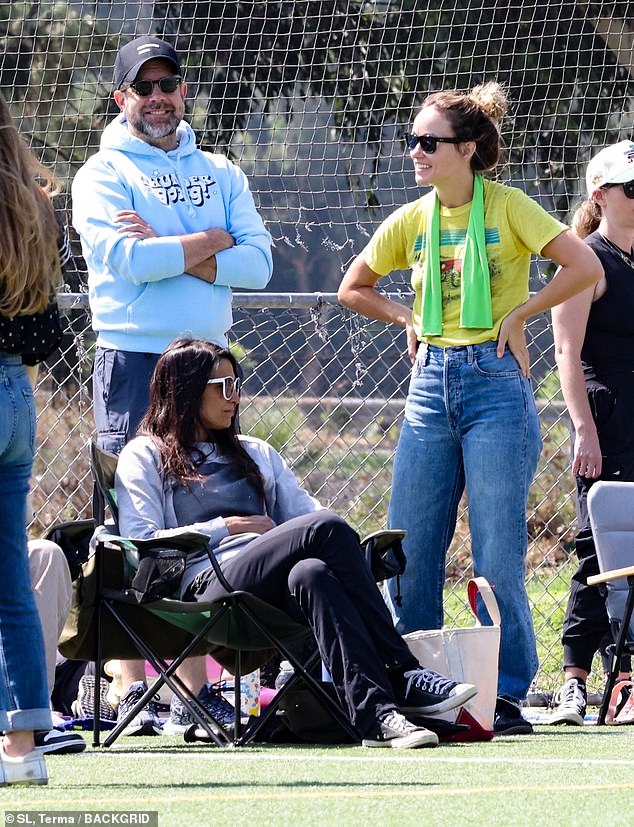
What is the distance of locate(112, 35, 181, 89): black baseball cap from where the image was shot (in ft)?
18.4

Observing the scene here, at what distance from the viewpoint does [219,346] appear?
5164mm

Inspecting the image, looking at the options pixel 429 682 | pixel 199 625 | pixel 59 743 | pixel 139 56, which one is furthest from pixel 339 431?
pixel 59 743

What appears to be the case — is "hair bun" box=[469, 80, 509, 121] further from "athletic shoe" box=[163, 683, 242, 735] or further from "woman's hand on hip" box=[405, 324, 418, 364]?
"athletic shoe" box=[163, 683, 242, 735]

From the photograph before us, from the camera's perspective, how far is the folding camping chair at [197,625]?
457 cm

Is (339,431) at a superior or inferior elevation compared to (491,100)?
inferior

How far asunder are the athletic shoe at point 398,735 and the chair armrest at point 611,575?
110 cm

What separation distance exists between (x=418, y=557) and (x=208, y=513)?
792 millimetres

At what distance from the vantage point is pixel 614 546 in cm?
549

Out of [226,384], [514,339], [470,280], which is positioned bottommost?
[226,384]

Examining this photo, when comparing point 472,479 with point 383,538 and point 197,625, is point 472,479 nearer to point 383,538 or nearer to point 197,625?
point 383,538

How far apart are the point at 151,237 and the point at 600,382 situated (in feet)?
5.43

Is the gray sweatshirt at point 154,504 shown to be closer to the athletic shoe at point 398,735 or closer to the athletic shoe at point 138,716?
the athletic shoe at point 138,716

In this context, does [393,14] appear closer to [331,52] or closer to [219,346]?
[331,52]

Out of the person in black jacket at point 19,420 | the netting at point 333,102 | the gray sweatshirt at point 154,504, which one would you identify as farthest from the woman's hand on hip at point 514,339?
the netting at point 333,102
